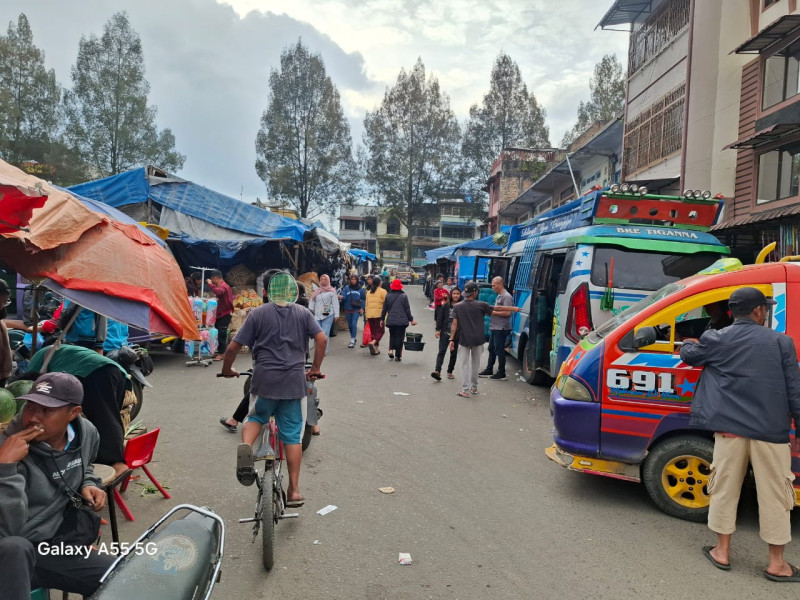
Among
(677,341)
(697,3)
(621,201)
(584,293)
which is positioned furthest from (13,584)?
(697,3)

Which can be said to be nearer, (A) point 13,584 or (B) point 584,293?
(A) point 13,584

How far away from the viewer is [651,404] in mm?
4512

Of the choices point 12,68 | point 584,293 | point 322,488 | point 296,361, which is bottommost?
point 322,488

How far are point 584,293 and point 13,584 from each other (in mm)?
6671

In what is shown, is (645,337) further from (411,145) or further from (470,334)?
(411,145)

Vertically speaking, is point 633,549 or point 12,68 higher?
point 12,68

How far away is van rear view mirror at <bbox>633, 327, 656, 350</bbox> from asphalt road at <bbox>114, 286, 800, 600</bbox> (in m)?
1.40

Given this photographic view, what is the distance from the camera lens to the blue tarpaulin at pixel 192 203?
1301cm

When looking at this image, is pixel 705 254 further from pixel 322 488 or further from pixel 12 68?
pixel 12 68

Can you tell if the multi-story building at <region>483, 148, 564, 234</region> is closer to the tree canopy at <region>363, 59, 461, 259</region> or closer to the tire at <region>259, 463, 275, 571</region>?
the tree canopy at <region>363, 59, 461, 259</region>

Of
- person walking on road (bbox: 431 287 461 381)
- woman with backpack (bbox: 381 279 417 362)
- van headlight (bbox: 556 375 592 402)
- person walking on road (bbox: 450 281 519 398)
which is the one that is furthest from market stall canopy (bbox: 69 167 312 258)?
van headlight (bbox: 556 375 592 402)

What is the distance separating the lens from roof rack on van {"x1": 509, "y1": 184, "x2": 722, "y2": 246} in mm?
7914

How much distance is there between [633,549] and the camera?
3.89 metres

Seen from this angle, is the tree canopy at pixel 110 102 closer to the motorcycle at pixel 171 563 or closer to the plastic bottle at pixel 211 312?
the plastic bottle at pixel 211 312
